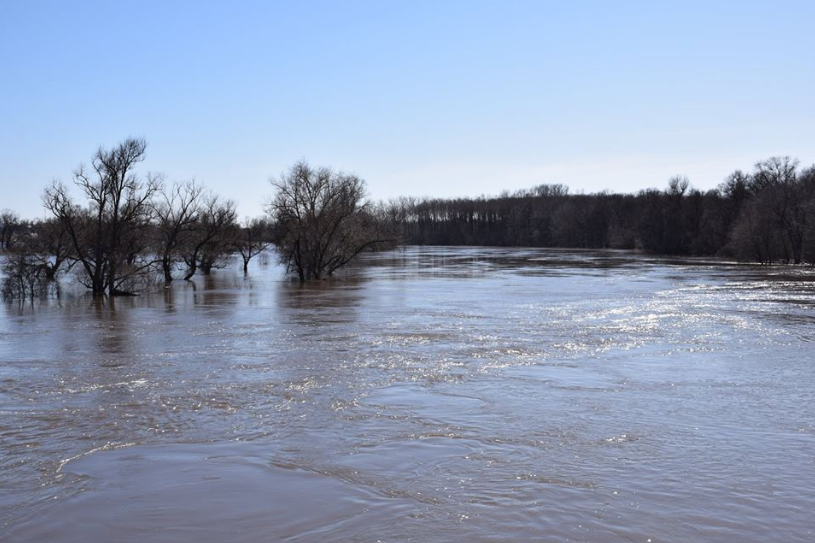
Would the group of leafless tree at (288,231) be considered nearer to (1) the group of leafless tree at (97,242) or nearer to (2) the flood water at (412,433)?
(1) the group of leafless tree at (97,242)

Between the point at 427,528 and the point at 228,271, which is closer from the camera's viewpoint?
the point at 427,528

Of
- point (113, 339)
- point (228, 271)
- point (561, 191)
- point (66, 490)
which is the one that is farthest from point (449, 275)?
point (561, 191)

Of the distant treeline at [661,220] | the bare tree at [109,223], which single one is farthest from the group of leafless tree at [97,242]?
the distant treeline at [661,220]

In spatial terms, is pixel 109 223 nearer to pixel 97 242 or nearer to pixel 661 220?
pixel 97 242

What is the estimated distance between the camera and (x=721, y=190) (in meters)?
80.0

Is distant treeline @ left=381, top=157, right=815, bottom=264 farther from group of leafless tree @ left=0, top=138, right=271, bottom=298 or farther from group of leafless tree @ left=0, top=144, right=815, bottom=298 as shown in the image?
group of leafless tree @ left=0, top=138, right=271, bottom=298

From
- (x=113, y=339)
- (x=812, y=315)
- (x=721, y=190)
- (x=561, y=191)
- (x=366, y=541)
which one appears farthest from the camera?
(x=561, y=191)

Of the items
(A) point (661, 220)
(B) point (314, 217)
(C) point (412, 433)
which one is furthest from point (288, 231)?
(A) point (661, 220)

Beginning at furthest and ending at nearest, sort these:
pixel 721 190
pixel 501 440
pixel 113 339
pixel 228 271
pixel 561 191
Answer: pixel 561 191, pixel 721 190, pixel 228 271, pixel 113 339, pixel 501 440

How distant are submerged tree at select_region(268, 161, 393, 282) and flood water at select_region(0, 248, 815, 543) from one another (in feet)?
76.7

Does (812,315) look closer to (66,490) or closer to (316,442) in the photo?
(316,442)

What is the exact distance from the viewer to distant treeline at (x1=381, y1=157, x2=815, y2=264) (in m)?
55.2

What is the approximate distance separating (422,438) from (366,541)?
2.87m

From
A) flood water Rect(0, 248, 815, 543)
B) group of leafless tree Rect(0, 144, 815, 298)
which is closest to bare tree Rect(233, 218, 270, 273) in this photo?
group of leafless tree Rect(0, 144, 815, 298)
